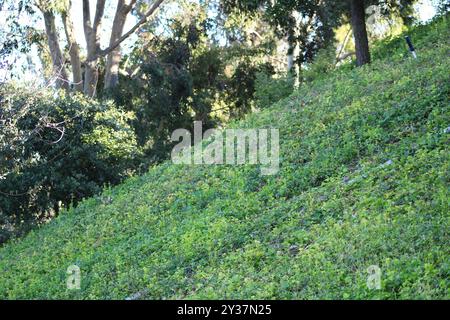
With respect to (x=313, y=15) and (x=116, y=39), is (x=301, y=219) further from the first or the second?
(x=116, y=39)

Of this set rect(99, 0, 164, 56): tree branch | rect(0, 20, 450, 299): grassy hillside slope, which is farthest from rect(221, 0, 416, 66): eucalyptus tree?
rect(99, 0, 164, 56): tree branch

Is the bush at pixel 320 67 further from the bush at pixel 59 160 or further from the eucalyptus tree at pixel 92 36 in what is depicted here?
the eucalyptus tree at pixel 92 36

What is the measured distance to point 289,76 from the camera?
25344mm

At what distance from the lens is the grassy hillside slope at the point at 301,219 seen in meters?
8.49

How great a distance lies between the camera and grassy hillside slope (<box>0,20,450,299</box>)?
8.49 metres

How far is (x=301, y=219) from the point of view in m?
11.0

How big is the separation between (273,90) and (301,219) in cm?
1408

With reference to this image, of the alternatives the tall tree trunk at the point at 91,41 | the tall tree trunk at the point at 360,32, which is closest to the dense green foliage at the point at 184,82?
the tall tree trunk at the point at 91,41

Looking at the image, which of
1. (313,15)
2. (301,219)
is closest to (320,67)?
(313,15)

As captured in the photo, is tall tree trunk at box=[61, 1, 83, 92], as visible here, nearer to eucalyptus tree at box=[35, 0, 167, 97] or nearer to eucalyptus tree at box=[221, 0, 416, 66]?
eucalyptus tree at box=[35, 0, 167, 97]

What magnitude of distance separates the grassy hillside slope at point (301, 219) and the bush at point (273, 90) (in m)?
5.06

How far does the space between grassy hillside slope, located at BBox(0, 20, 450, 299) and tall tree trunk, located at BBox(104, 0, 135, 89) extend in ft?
40.7
